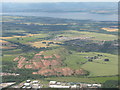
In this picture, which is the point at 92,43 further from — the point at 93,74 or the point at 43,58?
the point at 93,74

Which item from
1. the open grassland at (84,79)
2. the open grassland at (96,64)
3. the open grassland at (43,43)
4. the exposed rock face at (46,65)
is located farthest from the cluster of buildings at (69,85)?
the open grassland at (43,43)

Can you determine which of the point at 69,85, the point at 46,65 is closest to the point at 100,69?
the point at 46,65

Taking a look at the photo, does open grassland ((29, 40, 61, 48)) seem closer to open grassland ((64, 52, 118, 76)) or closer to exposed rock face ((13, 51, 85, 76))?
open grassland ((64, 52, 118, 76))

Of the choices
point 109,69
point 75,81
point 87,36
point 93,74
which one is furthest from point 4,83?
point 87,36

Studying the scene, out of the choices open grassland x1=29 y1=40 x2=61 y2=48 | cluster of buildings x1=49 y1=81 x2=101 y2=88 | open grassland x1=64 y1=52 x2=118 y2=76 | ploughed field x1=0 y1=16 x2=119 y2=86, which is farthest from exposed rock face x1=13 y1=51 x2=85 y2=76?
open grassland x1=29 y1=40 x2=61 y2=48

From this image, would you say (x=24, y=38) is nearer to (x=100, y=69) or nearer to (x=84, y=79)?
(x=100, y=69)

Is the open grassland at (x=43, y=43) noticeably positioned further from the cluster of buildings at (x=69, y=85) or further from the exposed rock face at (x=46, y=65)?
the cluster of buildings at (x=69, y=85)

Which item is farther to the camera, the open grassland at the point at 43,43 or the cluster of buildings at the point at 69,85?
the open grassland at the point at 43,43

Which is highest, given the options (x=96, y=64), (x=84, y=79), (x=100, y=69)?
(x=96, y=64)
